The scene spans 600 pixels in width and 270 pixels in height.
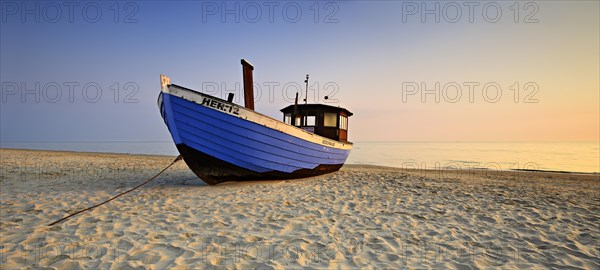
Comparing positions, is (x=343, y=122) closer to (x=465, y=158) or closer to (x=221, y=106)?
(x=221, y=106)

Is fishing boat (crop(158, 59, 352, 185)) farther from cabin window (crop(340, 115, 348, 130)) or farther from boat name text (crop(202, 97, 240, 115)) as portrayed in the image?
cabin window (crop(340, 115, 348, 130))

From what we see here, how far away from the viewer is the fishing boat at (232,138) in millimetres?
6957

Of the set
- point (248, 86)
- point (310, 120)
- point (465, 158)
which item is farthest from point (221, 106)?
point (465, 158)

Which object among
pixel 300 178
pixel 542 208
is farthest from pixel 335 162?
pixel 542 208

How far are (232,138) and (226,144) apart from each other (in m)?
0.23

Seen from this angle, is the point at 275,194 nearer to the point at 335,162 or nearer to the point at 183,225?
the point at 183,225

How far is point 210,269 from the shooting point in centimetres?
298

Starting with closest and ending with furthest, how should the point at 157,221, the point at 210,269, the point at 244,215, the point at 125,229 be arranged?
the point at 210,269 < the point at 125,229 < the point at 157,221 < the point at 244,215

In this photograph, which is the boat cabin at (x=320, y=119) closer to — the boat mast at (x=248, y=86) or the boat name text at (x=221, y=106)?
the boat mast at (x=248, y=86)

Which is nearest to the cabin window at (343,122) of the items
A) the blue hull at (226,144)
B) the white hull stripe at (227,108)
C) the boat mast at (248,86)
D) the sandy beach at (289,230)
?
the blue hull at (226,144)

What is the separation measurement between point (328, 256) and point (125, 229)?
2961 mm

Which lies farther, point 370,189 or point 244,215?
point 370,189

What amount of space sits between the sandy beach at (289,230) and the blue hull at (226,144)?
863mm

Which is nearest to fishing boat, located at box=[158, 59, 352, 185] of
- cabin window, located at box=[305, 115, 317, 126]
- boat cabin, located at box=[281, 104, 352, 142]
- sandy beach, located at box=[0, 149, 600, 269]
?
sandy beach, located at box=[0, 149, 600, 269]
